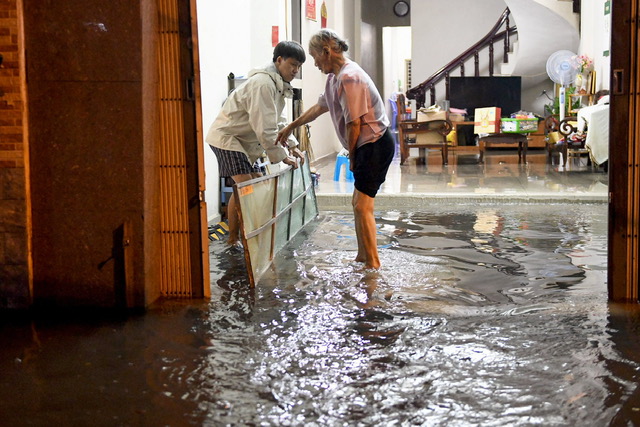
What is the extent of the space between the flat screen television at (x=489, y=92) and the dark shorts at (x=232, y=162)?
11379mm

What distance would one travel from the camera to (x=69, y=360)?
3594mm

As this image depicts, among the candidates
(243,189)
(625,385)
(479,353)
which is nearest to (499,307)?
(479,353)

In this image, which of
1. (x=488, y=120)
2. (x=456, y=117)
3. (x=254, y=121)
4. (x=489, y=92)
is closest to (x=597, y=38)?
(x=488, y=120)

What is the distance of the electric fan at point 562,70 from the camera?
45.7ft

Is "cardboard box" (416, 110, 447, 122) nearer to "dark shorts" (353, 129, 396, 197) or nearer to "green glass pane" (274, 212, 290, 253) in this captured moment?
"green glass pane" (274, 212, 290, 253)

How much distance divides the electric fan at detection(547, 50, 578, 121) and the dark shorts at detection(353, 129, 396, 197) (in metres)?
9.42

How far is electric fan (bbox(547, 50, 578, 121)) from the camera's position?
1392 centimetres

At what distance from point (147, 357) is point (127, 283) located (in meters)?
0.92

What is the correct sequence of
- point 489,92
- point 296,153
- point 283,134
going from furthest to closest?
1. point 489,92
2. point 296,153
3. point 283,134

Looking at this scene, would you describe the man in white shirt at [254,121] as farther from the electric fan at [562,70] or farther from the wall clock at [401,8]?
the wall clock at [401,8]

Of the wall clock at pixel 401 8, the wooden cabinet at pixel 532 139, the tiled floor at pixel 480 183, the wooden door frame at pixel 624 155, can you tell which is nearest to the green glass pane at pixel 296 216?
the tiled floor at pixel 480 183

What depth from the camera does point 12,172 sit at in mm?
4383

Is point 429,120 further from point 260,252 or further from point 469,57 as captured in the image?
point 260,252

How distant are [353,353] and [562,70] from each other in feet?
38.4
